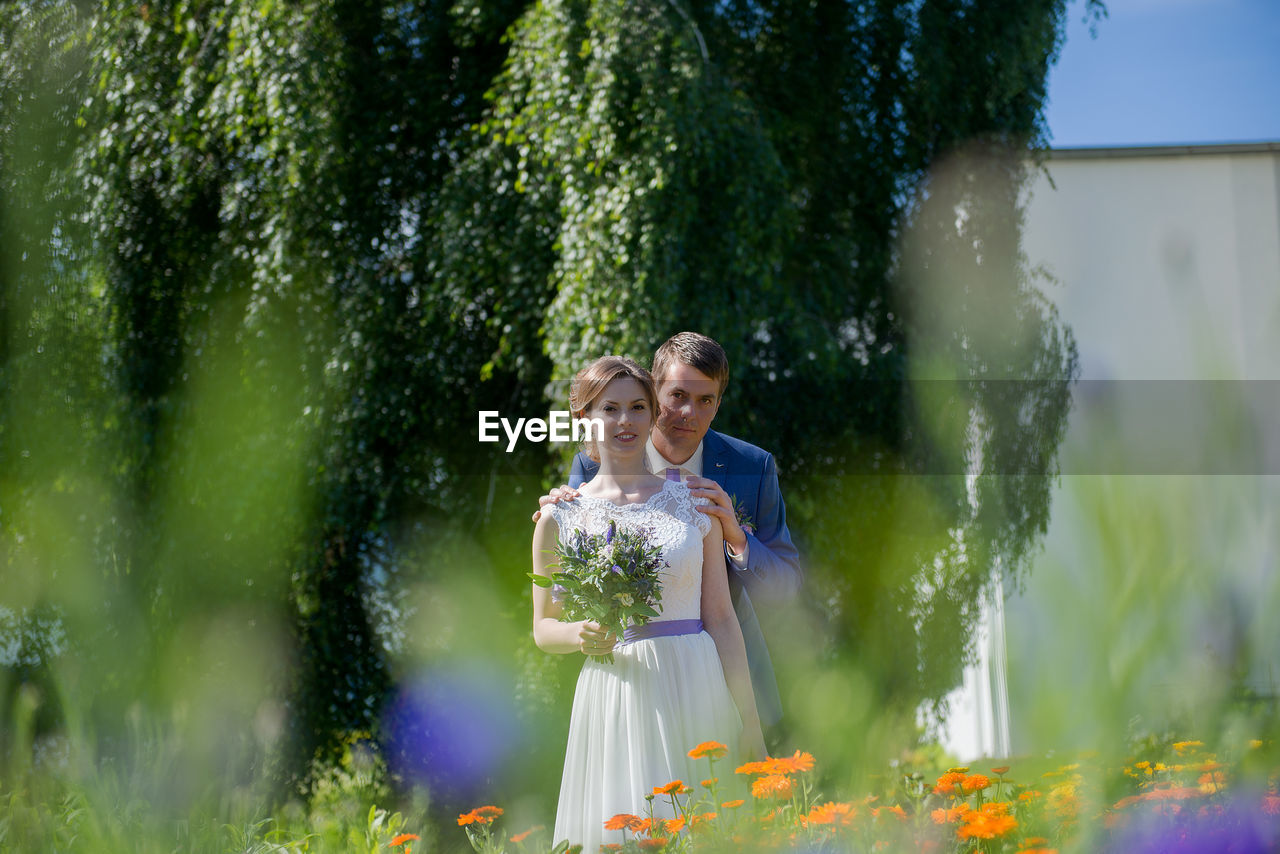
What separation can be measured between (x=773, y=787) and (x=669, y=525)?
33.5 inches

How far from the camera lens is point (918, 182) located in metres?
6.23

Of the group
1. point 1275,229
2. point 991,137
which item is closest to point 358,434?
A: point 991,137

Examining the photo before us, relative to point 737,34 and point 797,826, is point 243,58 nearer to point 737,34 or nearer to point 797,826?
point 737,34

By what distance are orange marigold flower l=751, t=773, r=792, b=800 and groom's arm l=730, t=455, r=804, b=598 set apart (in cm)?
84

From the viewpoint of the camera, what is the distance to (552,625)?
2.28 m

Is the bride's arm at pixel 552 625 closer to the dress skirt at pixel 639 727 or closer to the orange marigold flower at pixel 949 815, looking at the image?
the dress skirt at pixel 639 727

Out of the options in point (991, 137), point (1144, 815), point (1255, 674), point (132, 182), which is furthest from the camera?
point (991, 137)

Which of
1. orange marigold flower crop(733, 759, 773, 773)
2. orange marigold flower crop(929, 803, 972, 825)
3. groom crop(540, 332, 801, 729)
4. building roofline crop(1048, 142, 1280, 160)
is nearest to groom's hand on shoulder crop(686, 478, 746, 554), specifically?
groom crop(540, 332, 801, 729)

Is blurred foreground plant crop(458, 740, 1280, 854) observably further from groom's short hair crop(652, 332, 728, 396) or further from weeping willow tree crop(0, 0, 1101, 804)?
weeping willow tree crop(0, 0, 1101, 804)

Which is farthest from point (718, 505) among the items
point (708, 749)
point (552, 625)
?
point (708, 749)

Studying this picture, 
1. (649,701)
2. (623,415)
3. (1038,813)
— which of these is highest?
(623,415)

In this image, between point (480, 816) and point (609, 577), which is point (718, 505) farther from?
point (480, 816)

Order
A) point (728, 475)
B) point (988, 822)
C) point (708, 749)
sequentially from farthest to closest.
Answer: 1. point (728, 475)
2. point (708, 749)
3. point (988, 822)

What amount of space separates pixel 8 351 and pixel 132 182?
4.03 ft
